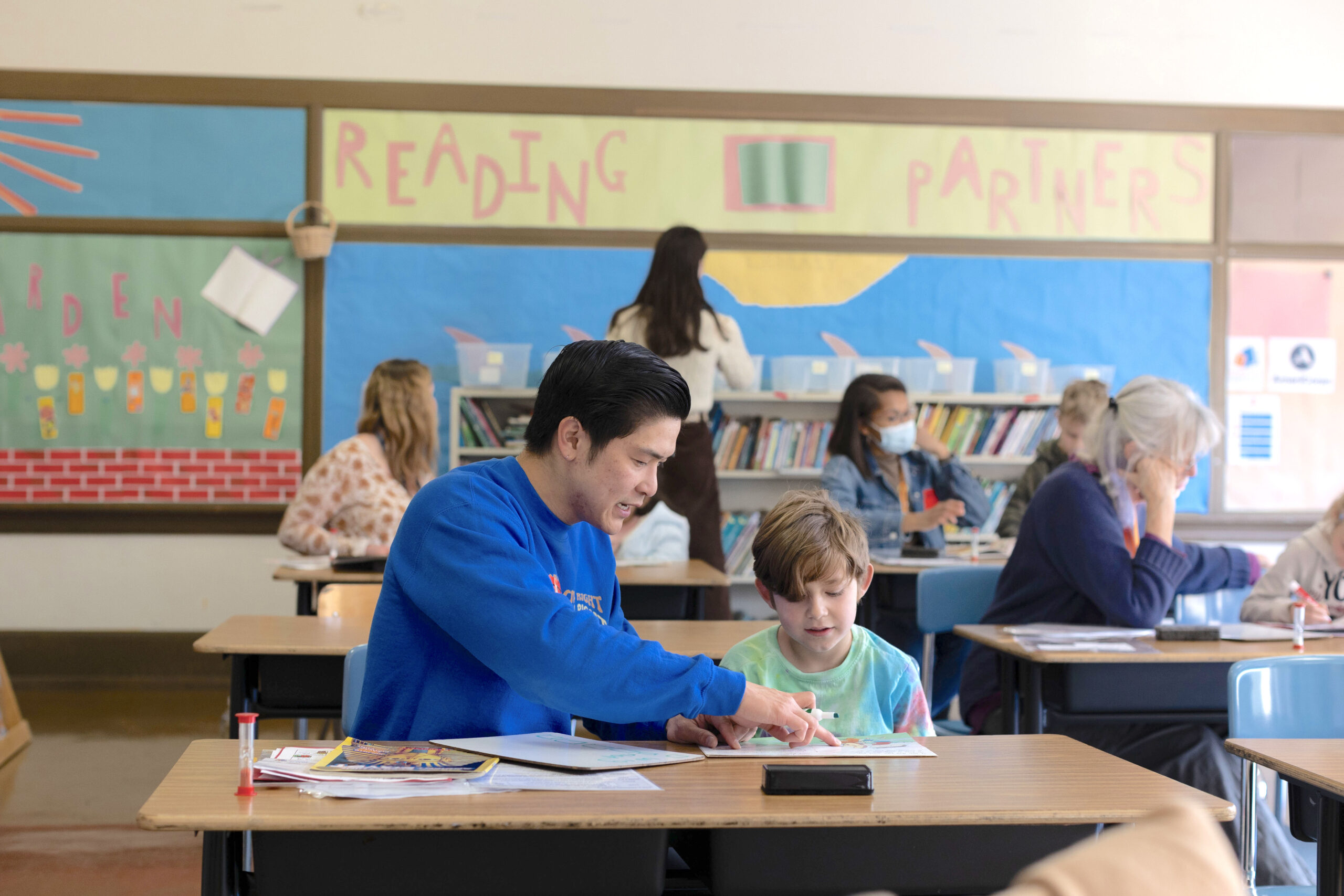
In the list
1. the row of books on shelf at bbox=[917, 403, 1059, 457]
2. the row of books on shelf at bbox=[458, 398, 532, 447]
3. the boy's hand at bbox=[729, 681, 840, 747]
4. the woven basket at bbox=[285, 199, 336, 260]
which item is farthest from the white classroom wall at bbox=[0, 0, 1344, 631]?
the boy's hand at bbox=[729, 681, 840, 747]

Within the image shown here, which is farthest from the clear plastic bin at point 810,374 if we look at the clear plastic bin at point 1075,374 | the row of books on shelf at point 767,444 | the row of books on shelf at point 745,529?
the clear plastic bin at point 1075,374

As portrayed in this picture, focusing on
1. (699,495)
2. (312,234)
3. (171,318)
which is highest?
(312,234)

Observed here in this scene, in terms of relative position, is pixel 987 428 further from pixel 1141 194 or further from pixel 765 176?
pixel 765 176

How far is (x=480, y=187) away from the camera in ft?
18.1

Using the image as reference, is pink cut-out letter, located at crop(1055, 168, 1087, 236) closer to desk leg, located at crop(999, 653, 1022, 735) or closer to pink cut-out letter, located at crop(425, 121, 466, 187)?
pink cut-out letter, located at crop(425, 121, 466, 187)

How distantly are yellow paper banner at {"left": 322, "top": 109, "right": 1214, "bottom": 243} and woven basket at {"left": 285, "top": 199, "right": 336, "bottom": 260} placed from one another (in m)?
0.08

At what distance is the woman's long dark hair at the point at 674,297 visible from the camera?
4266 mm

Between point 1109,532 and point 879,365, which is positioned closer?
point 1109,532

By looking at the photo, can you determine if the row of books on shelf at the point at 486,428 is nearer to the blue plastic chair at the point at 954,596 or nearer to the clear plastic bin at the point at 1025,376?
the clear plastic bin at the point at 1025,376

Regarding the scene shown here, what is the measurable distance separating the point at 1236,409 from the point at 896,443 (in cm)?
252

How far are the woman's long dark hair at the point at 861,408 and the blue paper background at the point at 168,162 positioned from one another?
2.80 metres

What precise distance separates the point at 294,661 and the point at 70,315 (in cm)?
359

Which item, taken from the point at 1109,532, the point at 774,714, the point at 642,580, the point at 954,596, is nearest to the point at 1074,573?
the point at 1109,532

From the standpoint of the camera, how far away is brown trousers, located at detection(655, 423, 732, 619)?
4250 mm
